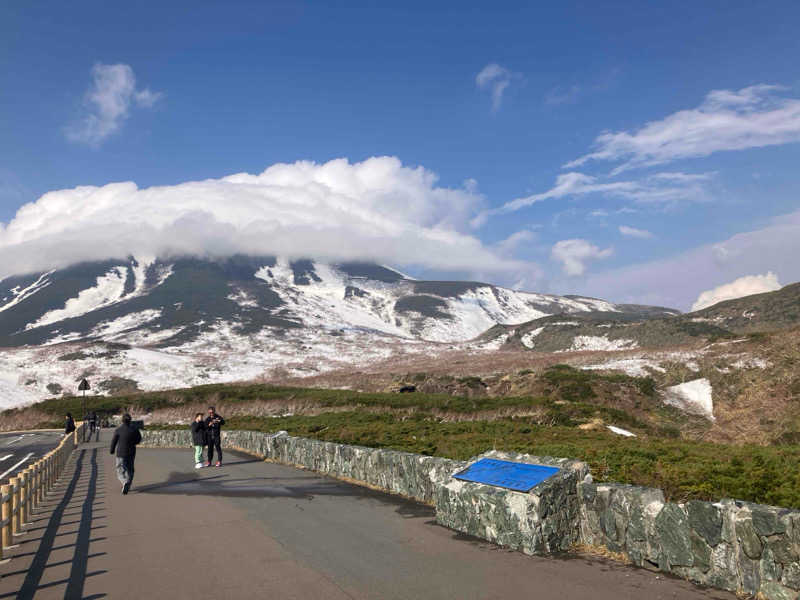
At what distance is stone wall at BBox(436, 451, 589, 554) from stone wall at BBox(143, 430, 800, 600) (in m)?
0.01

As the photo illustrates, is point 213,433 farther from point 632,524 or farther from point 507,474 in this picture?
point 632,524

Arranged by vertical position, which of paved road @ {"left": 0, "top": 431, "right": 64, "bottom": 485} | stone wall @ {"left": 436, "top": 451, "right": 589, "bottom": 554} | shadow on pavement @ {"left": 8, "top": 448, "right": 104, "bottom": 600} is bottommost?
paved road @ {"left": 0, "top": 431, "right": 64, "bottom": 485}

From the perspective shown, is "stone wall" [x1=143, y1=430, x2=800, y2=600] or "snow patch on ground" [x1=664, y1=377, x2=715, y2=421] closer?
"stone wall" [x1=143, y1=430, x2=800, y2=600]

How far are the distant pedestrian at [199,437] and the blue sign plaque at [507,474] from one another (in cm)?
1231

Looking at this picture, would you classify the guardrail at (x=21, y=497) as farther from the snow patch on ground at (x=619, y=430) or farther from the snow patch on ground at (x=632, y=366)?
the snow patch on ground at (x=632, y=366)

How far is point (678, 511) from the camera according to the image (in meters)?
6.98

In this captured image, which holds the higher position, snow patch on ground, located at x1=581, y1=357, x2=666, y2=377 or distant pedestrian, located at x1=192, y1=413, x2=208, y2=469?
snow patch on ground, located at x1=581, y1=357, x2=666, y2=377

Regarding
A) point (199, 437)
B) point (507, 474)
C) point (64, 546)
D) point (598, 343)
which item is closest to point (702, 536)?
point (507, 474)

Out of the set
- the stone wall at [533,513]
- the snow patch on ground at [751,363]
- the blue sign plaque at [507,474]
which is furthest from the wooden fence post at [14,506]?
the snow patch on ground at [751,363]

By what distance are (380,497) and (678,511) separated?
7.29 meters

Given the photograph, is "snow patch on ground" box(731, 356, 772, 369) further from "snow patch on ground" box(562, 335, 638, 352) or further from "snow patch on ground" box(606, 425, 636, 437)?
"snow patch on ground" box(562, 335, 638, 352)

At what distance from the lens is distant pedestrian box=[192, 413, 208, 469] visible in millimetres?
19391

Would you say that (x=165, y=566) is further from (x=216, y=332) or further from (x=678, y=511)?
(x=216, y=332)

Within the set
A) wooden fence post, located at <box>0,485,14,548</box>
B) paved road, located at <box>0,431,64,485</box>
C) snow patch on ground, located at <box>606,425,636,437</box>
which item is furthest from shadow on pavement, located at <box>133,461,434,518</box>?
snow patch on ground, located at <box>606,425,636,437</box>
